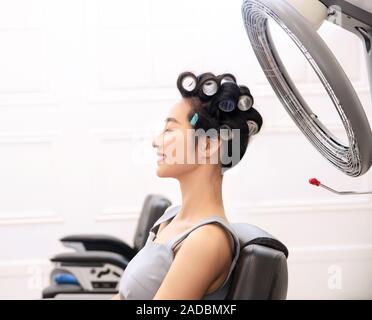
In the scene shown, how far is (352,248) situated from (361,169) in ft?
5.66

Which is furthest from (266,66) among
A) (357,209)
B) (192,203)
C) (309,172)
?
(357,209)

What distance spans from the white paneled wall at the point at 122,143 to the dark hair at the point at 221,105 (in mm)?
1203

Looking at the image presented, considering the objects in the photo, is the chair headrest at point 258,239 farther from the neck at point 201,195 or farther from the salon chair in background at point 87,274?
the salon chair in background at point 87,274

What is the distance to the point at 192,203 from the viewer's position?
4.42 feet

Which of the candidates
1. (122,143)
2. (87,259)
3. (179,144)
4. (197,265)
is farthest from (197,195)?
(122,143)

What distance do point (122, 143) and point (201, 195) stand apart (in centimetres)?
134

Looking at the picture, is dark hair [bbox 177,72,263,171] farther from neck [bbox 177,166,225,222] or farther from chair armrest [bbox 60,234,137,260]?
chair armrest [bbox 60,234,137,260]

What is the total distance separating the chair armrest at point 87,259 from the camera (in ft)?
6.10

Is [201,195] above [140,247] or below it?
above

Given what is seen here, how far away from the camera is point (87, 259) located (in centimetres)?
188

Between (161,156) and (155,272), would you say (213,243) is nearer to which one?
(155,272)

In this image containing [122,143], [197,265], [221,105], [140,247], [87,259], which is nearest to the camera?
[197,265]

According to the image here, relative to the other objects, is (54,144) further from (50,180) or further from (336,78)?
(336,78)

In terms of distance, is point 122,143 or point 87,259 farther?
point 122,143
